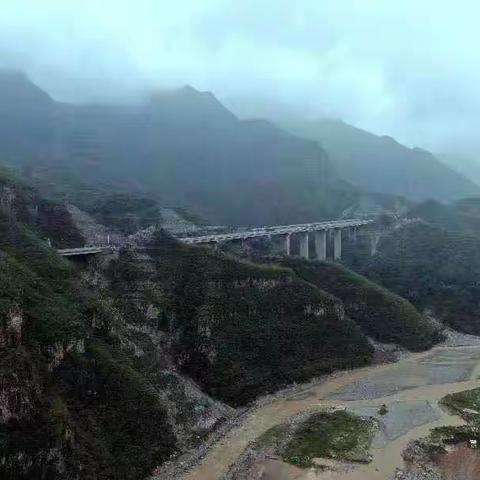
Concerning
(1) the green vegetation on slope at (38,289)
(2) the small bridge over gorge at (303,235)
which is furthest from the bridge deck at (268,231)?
(1) the green vegetation on slope at (38,289)

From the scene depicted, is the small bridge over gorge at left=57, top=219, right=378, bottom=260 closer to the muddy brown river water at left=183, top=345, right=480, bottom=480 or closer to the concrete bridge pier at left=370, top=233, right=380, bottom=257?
the concrete bridge pier at left=370, top=233, right=380, bottom=257

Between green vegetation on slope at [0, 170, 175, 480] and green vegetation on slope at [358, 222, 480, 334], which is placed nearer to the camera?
green vegetation on slope at [0, 170, 175, 480]

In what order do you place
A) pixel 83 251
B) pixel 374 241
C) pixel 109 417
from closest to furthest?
pixel 109 417, pixel 83 251, pixel 374 241

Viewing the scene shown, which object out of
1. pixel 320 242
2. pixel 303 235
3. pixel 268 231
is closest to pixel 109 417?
pixel 268 231

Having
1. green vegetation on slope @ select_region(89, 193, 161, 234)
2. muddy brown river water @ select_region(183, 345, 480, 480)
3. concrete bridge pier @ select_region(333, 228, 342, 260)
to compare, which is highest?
green vegetation on slope @ select_region(89, 193, 161, 234)

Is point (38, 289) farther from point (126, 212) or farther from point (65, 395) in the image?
point (126, 212)

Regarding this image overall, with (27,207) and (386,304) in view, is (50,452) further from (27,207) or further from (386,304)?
(386,304)

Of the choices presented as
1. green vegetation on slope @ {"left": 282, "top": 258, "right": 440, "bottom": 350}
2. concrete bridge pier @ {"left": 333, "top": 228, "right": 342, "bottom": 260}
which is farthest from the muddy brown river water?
concrete bridge pier @ {"left": 333, "top": 228, "right": 342, "bottom": 260}
